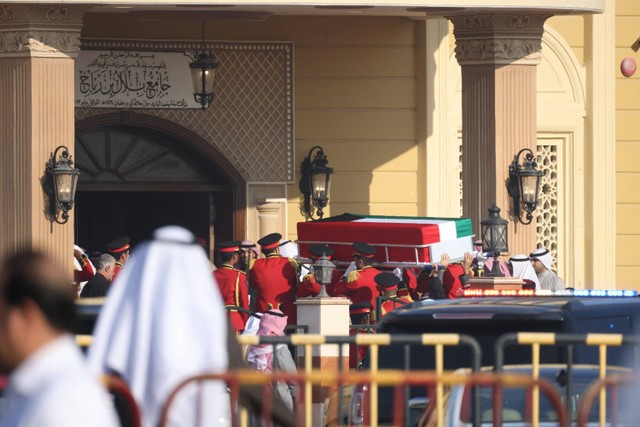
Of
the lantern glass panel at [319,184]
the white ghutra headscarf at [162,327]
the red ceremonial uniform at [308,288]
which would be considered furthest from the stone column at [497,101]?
the white ghutra headscarf at [162,327]

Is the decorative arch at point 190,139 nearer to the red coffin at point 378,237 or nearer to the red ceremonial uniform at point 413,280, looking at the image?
the red coffin at point 378,237

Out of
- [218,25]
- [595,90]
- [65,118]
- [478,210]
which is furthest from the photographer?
[595,90]

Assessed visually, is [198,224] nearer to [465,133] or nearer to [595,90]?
[465,133]

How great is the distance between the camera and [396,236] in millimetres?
15156

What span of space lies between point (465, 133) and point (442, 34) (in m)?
2.22

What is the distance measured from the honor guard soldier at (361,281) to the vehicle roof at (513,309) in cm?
548

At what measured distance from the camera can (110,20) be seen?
58.7ft

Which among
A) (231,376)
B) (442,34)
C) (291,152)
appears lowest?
(231,376)

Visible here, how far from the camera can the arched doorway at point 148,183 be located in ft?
59.8

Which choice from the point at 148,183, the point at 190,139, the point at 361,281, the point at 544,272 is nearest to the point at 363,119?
the point at 190,139

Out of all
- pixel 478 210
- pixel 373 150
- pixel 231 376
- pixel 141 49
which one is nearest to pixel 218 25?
pixel 141 49

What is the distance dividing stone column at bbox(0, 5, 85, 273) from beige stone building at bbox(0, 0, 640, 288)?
1057 millimetres

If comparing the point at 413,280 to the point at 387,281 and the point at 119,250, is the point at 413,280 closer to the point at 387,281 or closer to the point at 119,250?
the point at 387,281

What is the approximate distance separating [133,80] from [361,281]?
Answer: 4.71 metres
